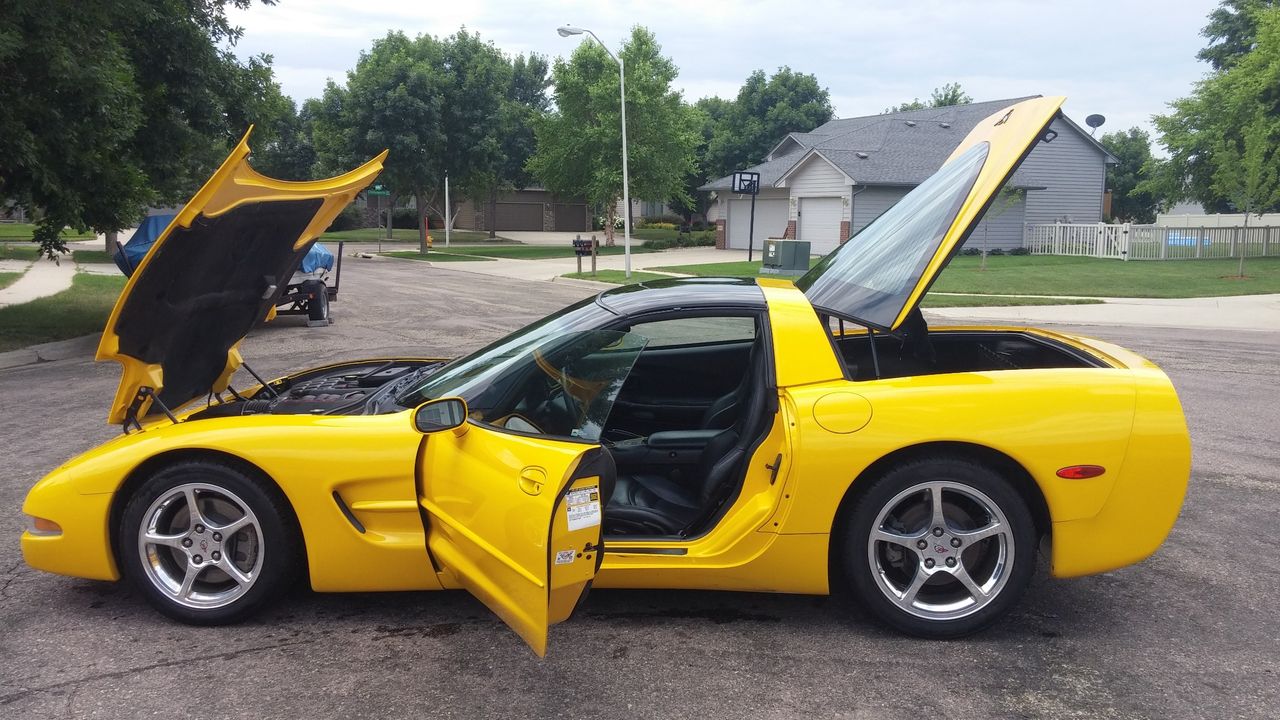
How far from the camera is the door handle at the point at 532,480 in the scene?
3.01 metres

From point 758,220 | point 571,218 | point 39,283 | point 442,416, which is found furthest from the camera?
point 571,218

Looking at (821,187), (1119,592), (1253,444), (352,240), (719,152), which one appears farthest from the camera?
(719,152)

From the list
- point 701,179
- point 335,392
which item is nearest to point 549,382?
point 335,392

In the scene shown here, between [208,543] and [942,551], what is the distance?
279 centimetres

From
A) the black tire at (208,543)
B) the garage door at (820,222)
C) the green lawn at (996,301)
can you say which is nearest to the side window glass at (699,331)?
the black tire at (208,543)

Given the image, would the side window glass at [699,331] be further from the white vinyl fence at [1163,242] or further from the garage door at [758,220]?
the garage door at [758,220]

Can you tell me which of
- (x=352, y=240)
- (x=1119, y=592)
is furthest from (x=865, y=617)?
(x=352, y=240)

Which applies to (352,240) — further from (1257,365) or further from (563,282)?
(1257,365)

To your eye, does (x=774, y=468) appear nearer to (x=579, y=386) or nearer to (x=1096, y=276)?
(x=579, y=386)

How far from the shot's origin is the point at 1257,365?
419 inches

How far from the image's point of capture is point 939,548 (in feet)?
11.7

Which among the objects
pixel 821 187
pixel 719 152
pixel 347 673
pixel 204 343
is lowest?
pixel 347 673

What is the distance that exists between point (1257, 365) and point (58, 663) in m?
11.6

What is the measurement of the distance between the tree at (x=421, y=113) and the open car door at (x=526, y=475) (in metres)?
36.2
